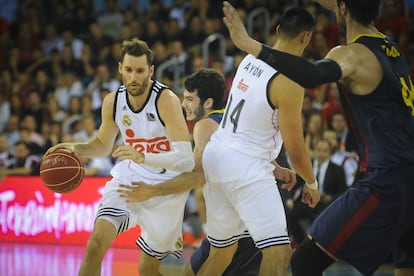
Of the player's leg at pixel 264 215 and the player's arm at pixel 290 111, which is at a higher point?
the player's arm at pixel 290 111

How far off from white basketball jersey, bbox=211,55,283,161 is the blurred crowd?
4.89 m

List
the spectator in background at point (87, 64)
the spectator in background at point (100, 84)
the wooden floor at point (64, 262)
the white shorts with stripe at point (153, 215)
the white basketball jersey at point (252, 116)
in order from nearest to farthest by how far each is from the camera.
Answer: the white basketball jersey at point (252, 116), the white shorts with stripe at point (153, 215), the wooden floor at point (64, 262), the spectator in background at point (100, 84), the spectator in background at point (87, 64)

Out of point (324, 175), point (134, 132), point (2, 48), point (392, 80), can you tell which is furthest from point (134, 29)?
point (392, 80)

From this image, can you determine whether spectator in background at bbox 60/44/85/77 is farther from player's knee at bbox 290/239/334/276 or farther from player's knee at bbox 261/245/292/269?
player's knee at bbox 290/239/334/276

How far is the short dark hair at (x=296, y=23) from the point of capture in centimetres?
527

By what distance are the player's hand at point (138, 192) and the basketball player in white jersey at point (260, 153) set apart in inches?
17.1

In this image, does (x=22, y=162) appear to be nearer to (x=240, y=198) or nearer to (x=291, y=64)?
(x=240, y=198)

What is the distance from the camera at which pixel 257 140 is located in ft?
17.3

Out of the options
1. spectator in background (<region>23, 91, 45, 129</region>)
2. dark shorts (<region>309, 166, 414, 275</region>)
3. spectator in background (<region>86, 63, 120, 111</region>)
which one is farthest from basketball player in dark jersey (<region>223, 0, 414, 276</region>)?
spectator in background (<region>23, 91, 45, 129</region>)

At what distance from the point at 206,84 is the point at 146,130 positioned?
2.21ft

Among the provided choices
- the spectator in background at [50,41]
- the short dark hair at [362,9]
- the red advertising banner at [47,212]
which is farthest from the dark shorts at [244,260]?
the spectator in background at [50,41]

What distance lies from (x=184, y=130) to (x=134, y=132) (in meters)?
0.42

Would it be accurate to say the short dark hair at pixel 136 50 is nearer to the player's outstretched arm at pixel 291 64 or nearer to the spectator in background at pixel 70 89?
the player's outstretched arm at pixel 291 64

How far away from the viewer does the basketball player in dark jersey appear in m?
4.21
